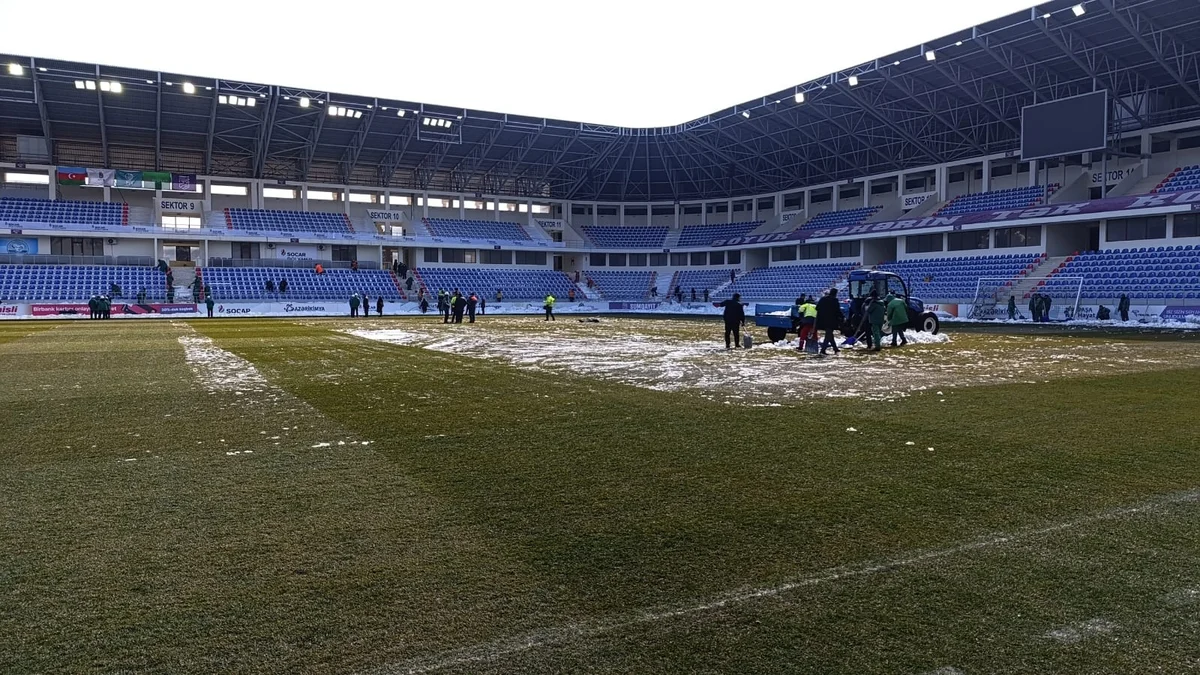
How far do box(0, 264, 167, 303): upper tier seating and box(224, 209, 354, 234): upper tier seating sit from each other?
27.5 feet

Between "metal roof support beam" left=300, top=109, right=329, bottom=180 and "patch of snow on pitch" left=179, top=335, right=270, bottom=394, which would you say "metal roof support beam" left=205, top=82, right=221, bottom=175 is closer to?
"metal roof support beam" left=300, top=109, right=329, bottom=180

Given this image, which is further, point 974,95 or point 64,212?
point 64,212

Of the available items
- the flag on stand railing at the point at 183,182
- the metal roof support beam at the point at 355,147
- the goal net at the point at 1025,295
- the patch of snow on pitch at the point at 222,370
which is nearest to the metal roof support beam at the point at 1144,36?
the goal net at the point at 1025,295

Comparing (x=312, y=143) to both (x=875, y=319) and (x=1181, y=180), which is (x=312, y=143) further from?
(x=1181, y=180)

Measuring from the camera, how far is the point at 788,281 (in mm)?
61750

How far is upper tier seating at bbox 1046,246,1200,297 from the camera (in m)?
35.8

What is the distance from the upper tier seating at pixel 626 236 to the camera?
253 ft

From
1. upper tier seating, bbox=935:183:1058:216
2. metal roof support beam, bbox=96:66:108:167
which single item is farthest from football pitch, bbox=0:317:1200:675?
metal roof support beam, bbox=96:66:108:167

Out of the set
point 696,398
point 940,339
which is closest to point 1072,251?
point 940,339

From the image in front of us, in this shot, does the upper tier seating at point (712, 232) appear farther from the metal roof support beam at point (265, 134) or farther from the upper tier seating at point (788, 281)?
the metal roof support beam at point (265, 134)

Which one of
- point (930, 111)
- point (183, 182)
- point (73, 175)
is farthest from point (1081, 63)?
point (73, 175)

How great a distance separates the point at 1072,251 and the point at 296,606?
178 feet

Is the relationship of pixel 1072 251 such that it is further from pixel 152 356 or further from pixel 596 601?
pixel 596 601

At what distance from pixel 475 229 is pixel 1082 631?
7066 centimetres
